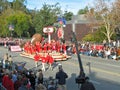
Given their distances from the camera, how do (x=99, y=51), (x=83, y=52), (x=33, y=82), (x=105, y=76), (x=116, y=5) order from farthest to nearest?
(x=116, y=5)
(x=83, y=52)
(x=99, y=51)
(x=105, y=76)
(x=33, y=82)

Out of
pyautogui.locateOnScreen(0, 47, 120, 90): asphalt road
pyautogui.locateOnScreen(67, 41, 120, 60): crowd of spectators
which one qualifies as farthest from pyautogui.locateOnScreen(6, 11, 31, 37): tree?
pyautogui.locateOnScreen(0, 47, 120, 90): asphalt road

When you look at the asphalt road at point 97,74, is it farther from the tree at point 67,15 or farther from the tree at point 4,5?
the tree at point 4,5

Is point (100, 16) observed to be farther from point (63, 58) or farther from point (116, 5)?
point (63, 58)

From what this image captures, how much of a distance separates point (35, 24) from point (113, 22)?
1191 inches

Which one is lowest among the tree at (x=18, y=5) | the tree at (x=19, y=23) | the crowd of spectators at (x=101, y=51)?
the crowd of spectators at (x=101, y=51)

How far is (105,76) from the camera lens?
2642cm

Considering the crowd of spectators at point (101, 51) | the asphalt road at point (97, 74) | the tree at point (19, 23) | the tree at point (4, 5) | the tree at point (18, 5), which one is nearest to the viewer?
the asphalt road at point (97, 74)

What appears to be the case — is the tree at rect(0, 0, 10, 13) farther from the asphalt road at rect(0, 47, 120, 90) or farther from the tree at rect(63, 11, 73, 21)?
the asphalt road at rect(0, 47, 120, 90)

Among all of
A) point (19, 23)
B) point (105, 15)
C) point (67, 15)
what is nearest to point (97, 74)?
point (105, 15)

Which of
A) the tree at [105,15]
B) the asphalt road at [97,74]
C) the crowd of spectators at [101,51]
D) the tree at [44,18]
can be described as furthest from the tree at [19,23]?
the asphalt road at [97,74]

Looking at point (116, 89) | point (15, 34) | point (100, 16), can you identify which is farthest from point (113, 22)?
point (116, 89)

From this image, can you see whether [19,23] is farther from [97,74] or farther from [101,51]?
[97,74]

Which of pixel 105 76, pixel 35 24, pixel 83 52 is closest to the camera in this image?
pixel 105 76

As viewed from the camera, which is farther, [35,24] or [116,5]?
[35,24]
